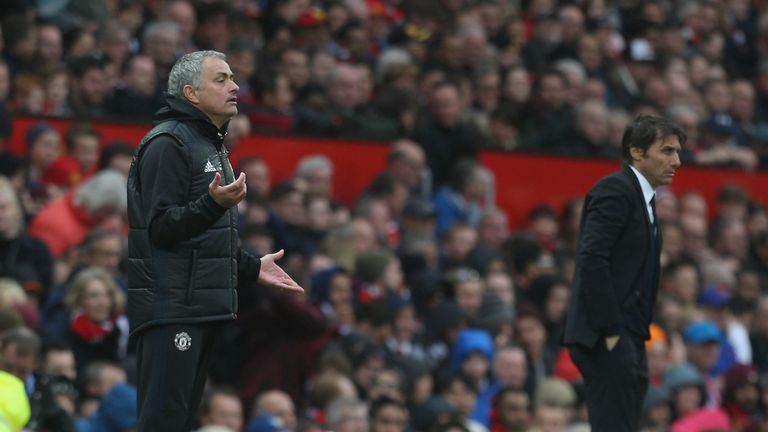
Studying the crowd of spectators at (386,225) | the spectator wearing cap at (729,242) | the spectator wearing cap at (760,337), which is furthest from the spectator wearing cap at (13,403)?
the spectator wearing cap at (729,242)

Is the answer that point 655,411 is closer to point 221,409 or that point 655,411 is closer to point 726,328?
point 726,328

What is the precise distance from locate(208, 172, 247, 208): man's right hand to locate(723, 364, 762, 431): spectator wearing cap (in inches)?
322

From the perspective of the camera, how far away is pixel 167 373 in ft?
22.3

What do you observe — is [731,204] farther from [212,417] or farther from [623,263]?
[623,263]

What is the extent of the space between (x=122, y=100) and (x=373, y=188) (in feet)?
7.61

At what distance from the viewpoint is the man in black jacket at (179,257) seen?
6.75 m

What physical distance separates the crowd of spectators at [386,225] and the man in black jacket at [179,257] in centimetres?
142

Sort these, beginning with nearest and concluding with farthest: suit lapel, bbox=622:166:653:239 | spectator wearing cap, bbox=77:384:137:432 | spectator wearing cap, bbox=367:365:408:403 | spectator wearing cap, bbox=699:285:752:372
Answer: suit lapel, bbox=622:166:653:239
spectator wearing cap, bbox=77:384:137:432
spectator wearing cap, bbox=367:365:408:403
spectator wearing cap, bbox=699:285:752:372

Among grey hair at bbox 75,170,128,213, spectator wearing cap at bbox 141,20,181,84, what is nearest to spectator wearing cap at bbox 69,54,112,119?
spectator wearing cap at bbox 141,20,181,84

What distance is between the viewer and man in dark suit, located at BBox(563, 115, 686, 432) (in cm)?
809

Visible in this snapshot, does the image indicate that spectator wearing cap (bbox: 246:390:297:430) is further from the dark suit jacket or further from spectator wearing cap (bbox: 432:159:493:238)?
spectator wearing cap (bbox: 432:159:493:238)

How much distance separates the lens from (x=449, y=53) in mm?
17281

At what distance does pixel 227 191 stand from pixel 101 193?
533 cm

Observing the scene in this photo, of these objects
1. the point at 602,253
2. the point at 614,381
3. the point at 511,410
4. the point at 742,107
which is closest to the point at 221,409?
the point at 511,410
